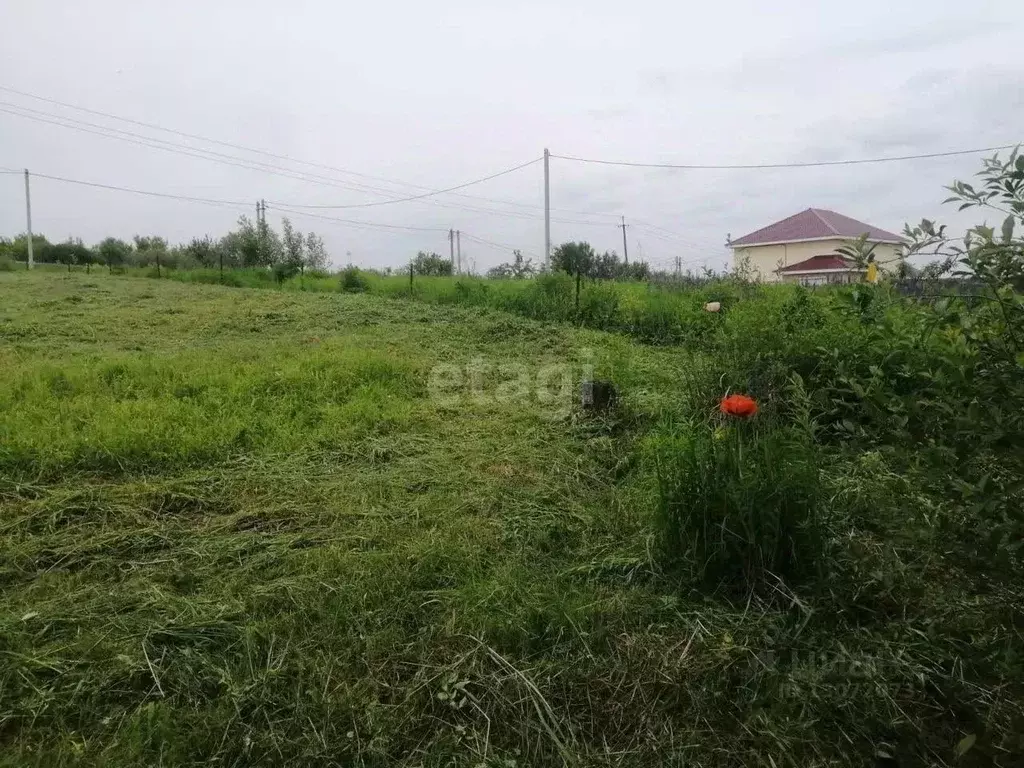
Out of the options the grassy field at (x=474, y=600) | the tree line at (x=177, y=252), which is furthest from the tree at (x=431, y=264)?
the grassy field at (x=474, y=600)

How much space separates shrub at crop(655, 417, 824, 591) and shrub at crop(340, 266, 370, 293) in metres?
12.5

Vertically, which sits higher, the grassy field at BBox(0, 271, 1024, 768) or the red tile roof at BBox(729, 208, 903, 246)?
the red tile roof at BBox(729, 208, 903, 246)

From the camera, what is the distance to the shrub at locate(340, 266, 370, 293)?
1416cm

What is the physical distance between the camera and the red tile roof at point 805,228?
1725 centimetres

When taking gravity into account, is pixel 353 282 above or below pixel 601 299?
above

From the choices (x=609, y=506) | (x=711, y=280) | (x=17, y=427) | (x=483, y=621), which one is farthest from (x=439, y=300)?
(x=483, y=621)

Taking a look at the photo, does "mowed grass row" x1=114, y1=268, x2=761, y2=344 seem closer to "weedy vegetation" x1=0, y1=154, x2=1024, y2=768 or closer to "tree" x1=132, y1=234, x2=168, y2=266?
"weedy vegetation" x1=0, y1=154, x2=1024, y2=768

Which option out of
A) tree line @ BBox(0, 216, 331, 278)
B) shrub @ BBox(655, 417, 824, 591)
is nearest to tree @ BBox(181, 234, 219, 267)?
tree line @ BBox(0, 216, 331, 278)

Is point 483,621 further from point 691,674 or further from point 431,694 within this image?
point 691,674

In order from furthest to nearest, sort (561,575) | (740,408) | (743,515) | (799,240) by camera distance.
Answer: (799,240), (740,408), (561,575), (743,515)

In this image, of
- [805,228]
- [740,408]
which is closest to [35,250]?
[805,228]

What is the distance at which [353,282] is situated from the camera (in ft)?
47.9

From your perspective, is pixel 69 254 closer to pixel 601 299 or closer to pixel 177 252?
pixel 177 252

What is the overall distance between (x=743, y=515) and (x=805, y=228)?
18891 mm
